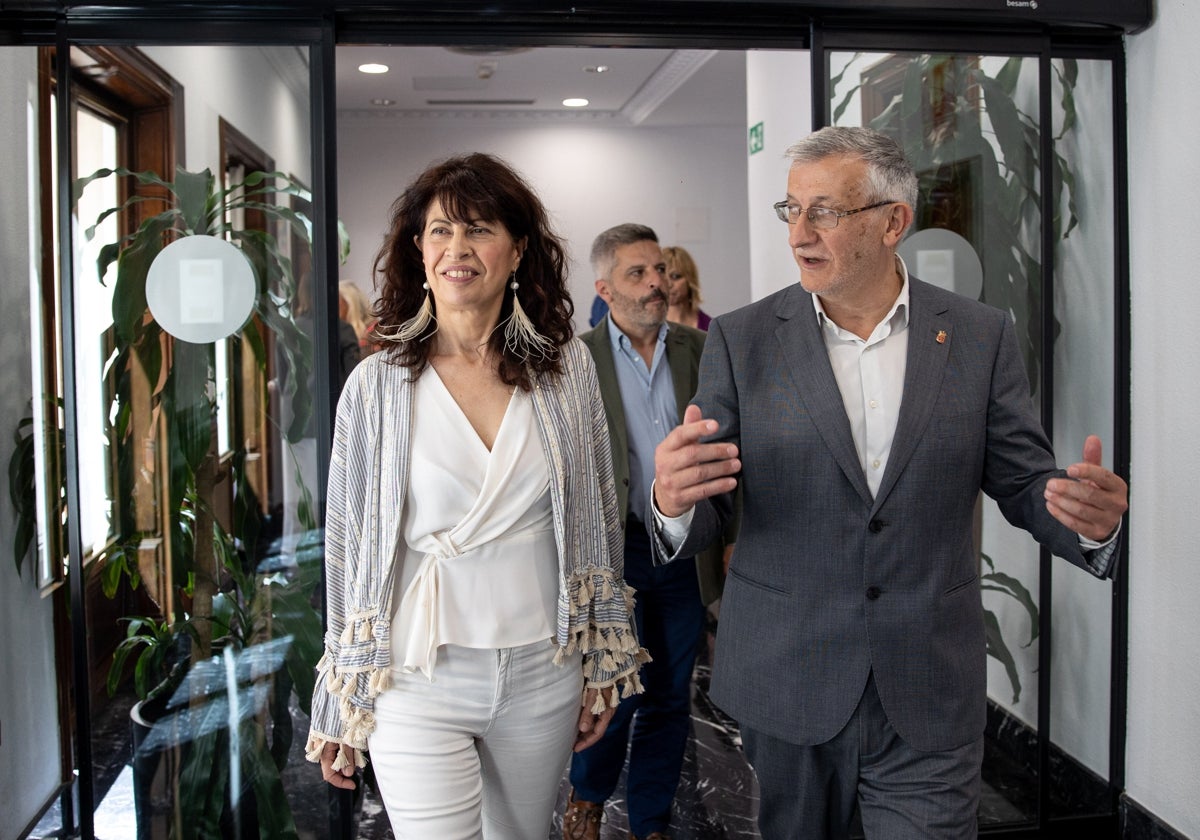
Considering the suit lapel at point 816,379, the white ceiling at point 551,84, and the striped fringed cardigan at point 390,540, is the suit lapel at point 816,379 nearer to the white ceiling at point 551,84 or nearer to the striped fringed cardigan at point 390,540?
the striped fringed cardigan at point 390,540

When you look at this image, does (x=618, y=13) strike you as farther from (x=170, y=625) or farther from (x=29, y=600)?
(x=29, y=600)

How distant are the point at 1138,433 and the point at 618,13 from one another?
1831mm

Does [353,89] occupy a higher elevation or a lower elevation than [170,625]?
higher

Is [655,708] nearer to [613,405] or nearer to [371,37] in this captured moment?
[613,405]

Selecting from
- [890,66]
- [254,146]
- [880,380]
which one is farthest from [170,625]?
[890,66]

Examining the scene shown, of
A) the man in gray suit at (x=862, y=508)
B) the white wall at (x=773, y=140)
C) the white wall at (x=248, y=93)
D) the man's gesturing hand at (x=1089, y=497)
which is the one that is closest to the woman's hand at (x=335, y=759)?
the man in gray suit at (x=862, y=508)

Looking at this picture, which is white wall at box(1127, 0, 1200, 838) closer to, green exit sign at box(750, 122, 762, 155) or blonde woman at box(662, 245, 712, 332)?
green exit sign at box(750, 122, 762, 155)

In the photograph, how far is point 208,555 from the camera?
282 centimetres

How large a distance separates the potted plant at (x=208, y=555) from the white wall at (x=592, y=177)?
293 inches

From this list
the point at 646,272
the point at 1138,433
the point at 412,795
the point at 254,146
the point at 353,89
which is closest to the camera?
the point at 412,795

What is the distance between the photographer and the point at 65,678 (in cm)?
307

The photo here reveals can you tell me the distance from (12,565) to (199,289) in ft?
2.93

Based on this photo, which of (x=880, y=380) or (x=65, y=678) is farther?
(x=65, y=678)

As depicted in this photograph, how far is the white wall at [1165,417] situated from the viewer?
9.15 ft
